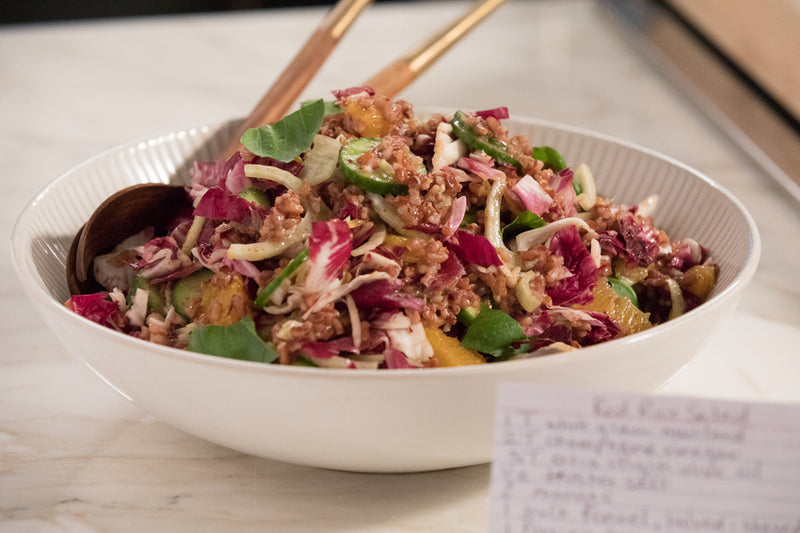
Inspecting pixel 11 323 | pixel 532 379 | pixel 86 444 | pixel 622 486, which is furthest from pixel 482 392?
pixel 11 323

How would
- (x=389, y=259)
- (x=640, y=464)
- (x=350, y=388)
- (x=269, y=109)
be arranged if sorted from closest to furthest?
(x=640, y=464)
(x=350, y=388)
(x=389, y=259)
(x=269, y=109)

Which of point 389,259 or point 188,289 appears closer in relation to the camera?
point 389,259

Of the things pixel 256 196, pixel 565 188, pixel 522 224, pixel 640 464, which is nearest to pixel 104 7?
pixel 256 196

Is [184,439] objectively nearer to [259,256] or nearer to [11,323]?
[259,256]

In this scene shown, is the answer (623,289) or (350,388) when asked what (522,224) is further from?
(350,388)

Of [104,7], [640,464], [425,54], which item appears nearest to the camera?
[640,464]

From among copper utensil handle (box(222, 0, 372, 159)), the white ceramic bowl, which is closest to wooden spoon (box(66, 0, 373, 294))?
copper utensil handle (box(222, 0, 372, 159))

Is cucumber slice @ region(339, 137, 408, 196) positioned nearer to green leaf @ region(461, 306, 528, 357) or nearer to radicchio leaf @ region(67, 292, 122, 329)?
green leaf @ region(461, 306, 528, 357)
